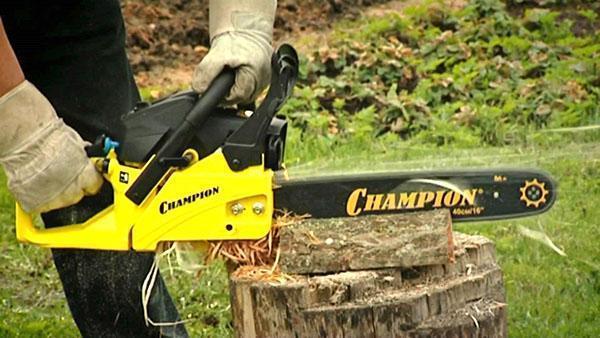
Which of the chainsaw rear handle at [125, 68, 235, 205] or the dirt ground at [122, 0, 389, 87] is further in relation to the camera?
the dirt ground at [122, 0, 389, 87]

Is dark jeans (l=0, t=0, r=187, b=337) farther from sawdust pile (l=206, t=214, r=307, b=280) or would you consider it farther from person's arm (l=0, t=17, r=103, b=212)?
sawdust pile (l=206, t=214, r=307, b=280)

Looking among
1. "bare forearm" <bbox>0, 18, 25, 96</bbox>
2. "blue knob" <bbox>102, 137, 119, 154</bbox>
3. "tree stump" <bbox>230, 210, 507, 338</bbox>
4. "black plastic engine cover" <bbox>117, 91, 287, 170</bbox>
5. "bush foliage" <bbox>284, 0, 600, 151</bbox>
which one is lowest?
"bush foliage" <bbox>284, 0, 600, 151</bbox>

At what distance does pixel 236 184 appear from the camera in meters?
3.59

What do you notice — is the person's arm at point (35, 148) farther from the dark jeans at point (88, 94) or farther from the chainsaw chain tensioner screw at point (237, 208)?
the dark jeans at point (88, 94)

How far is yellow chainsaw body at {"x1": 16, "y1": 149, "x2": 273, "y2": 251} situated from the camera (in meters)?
3.60

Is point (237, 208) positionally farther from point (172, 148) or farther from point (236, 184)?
point (172, 148)

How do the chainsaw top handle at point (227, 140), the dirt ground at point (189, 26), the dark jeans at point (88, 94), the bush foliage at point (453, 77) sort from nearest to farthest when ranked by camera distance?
the chainsaw top handle at point (227, 140) → the dark jeans at point (88, 94) → the bush foliage at point (453, 77) → the dirt ground at point (189, 26)

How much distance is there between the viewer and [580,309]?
538 centimetres

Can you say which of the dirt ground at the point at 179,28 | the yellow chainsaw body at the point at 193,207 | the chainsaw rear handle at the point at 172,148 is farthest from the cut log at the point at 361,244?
the dirt ground at the point at 179,28

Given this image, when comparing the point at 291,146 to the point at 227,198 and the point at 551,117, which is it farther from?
the point at 227,198

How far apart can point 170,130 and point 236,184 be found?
233 millimetres

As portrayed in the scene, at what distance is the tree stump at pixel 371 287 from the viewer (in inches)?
141

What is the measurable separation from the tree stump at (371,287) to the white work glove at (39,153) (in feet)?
1.70

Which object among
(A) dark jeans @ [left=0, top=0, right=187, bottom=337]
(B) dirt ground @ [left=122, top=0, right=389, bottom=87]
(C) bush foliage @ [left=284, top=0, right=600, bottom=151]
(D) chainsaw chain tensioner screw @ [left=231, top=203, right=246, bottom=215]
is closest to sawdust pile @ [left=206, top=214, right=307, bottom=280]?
(D) chainsaw chain tensioner screw @ [left=231, top=203, right=246, bottom=215]
